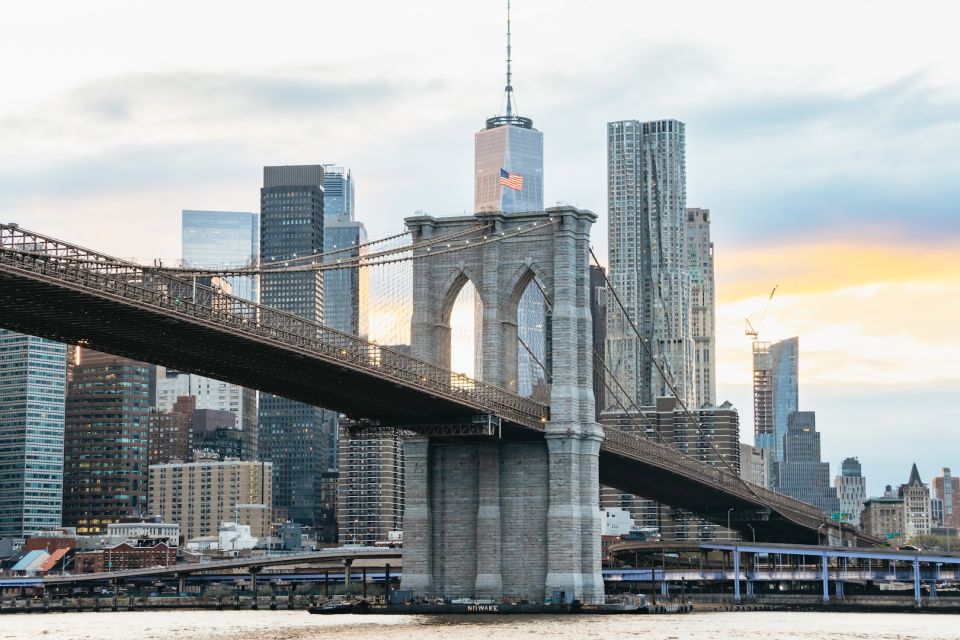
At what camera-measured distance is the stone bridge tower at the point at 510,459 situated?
9725 cm

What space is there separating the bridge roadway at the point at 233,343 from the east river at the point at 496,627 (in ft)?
37.0

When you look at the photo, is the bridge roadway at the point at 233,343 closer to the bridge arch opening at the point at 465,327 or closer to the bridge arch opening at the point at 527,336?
the bridge arch opening at the point at 527,336

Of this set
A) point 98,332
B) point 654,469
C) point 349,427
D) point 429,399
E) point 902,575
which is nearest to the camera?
point 98,332

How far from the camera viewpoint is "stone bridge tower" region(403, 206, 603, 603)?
97.2 m

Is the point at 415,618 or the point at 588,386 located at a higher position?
the point at 588,386

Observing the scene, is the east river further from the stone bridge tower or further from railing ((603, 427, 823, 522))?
railing ((603, 427, 823, 522))

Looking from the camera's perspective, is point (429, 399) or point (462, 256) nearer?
point (429, 399)

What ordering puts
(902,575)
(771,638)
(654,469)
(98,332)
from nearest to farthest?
(98,332) → (771,638) → (654,469) → (902,575)

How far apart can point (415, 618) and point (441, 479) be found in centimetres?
986

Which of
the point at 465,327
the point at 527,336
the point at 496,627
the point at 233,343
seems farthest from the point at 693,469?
the point at 233,343

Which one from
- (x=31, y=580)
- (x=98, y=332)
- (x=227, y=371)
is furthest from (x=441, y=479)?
(x=31, y=580)

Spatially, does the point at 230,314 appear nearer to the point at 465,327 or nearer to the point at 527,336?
the point at 465,327

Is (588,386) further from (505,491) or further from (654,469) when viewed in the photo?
(654,469)

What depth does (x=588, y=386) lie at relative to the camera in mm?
99000
